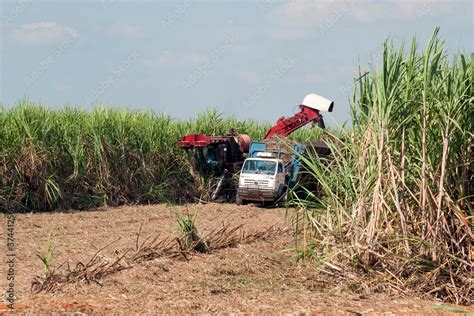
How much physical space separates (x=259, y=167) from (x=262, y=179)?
549mm

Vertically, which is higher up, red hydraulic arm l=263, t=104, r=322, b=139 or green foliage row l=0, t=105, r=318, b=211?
red hydraulic arm l=263, t=104, r=322, b=139

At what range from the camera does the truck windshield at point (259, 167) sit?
790 inches

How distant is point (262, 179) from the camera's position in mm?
19828

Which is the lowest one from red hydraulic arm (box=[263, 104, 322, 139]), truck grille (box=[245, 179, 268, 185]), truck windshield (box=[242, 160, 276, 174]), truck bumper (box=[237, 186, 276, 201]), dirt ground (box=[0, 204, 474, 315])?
dirt ground (box=[0, 204, 474, 315])

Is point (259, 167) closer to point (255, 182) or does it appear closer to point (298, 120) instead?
→ point (255, 182)

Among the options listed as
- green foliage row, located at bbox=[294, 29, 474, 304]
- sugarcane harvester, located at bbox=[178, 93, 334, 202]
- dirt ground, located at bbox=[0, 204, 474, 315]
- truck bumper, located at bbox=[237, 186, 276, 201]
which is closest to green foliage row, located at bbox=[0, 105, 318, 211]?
sugarcane harvester, located at bbox=[178, 93, 334, 202]

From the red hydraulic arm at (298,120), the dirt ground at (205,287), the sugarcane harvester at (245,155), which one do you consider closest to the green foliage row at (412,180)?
the dirt ground at (205,287)

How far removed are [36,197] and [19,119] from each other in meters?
2.15

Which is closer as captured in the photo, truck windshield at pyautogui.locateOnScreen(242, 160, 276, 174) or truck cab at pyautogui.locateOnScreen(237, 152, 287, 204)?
truck cab at pyautogui.locateOnScreen(237, 152, 287, 204)

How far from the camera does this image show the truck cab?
19.8m

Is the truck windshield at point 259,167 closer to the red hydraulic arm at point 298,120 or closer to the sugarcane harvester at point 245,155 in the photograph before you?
the sugarcane harvester at point 245,155

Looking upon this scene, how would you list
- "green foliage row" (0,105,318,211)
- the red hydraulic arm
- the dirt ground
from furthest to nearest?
the red hydraulic arm
"green foliage row" (0,105,318,211)
the dirt ground

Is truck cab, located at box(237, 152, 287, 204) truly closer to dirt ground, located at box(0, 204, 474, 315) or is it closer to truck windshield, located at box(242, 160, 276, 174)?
truck windshield, located at box(242, 160, 276, 174)

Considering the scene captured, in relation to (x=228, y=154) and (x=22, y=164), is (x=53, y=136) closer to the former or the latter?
(x=22, y=164)
